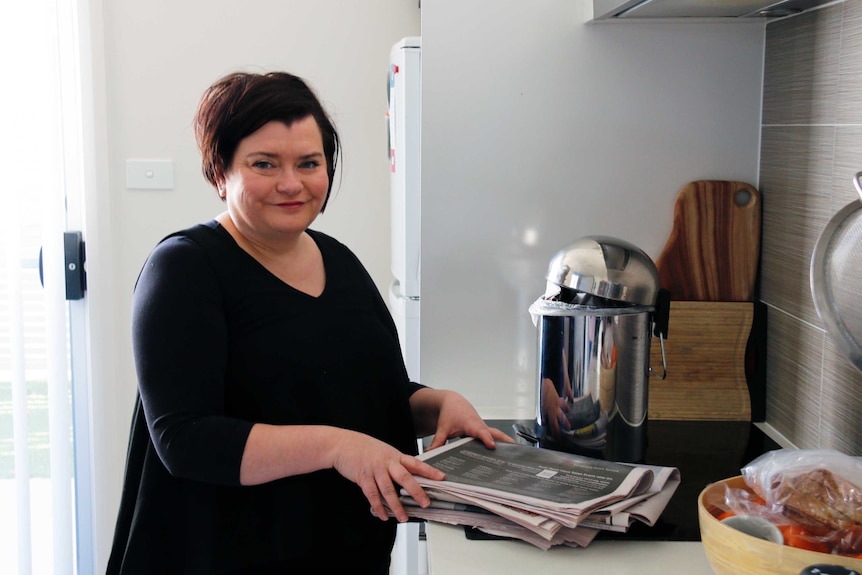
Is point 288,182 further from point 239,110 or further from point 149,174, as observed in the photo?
point 149,174

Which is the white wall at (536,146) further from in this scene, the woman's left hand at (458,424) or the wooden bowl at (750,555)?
the wooden bowl at (750,555)

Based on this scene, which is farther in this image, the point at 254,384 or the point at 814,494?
the point at 254,384

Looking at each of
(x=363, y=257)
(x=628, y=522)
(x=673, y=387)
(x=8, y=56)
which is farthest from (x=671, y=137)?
(x=8, y=56)

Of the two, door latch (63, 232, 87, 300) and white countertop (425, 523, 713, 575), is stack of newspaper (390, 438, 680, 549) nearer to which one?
white countertop (425, 523, 713, 575)

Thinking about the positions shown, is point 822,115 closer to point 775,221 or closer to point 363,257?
point 775,221

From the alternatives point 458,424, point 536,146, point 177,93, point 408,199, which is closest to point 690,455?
point 458,424

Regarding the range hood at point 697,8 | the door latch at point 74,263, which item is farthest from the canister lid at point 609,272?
the door latch at point 74,263

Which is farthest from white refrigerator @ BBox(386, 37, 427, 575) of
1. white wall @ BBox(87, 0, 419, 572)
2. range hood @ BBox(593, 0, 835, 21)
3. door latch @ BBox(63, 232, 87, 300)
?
door latch @ BBox(63, 232, 87, 300)

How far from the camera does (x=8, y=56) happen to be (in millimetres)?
2199

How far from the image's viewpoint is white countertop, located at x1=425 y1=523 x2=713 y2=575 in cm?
97

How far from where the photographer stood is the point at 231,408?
1189 millimetres

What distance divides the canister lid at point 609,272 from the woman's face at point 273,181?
1.24 feet

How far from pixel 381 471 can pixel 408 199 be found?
3.76ft

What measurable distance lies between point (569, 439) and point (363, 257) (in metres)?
1.49
